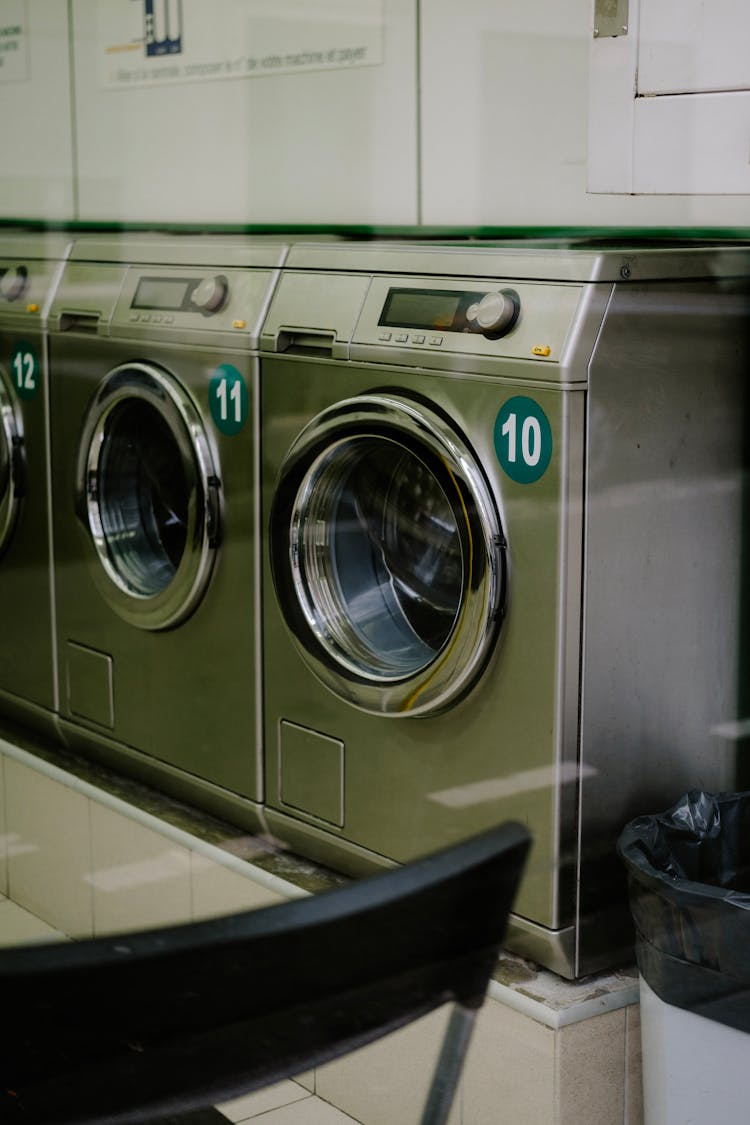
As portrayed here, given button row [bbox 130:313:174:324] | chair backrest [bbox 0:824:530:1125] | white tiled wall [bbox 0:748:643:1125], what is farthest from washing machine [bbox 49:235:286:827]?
chair backrest [bbox 0:824:530:1125]

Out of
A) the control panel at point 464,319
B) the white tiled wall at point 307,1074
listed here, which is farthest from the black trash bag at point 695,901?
the control panel at point 464,319

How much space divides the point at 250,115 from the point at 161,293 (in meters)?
0.64

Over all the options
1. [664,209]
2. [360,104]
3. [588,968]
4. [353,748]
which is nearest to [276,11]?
[360,104]

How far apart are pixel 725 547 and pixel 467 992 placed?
133 centimetres

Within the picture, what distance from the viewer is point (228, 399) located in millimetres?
2604

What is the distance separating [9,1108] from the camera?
0.97m

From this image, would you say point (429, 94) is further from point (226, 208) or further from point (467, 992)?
point (467, 992)

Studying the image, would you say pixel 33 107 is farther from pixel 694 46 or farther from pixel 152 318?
pixel 694 46

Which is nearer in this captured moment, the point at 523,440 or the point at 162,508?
the point at 523,440

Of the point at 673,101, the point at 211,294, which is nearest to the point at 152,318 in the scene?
the point at 211,294

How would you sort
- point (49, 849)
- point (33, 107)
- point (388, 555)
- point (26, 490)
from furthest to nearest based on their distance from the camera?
point (26, 490)
point (49, 849)
point (33, 107)
point (388, 555)

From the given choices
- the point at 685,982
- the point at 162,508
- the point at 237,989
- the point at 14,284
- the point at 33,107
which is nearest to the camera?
the point at 237,989

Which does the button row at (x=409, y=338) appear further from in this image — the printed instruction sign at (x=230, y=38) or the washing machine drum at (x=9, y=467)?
the washing machine drum at (x=9, y=467)

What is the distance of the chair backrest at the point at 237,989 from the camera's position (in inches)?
34.5
